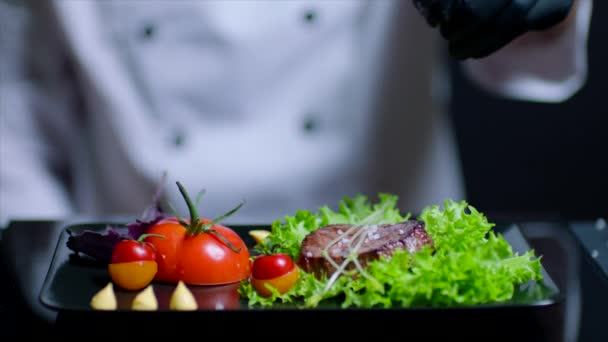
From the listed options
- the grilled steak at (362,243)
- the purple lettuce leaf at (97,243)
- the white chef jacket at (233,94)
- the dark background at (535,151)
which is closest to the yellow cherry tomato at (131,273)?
the purple lettuce leaf at (97,243)

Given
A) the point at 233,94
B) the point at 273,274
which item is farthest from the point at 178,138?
the point at 273,274

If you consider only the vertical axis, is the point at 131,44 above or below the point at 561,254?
above

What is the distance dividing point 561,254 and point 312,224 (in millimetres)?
436

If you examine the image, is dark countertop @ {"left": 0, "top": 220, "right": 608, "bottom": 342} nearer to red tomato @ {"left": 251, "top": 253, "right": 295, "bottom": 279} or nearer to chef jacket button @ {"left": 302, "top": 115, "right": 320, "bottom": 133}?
red tomato @ {"left": 251, "top": 253, "right": 295, "bottom": 279}

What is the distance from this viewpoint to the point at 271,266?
46.1 inches

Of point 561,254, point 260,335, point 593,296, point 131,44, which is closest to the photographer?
point 260,335

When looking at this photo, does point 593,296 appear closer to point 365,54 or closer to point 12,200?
point 365,54

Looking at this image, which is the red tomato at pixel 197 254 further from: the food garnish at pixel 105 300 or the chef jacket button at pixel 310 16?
the chef jacket button at pixel 310 16

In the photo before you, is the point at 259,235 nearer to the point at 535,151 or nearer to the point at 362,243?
the point at 362,243

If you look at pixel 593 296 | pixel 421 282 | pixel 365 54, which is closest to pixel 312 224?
pixel 421 282

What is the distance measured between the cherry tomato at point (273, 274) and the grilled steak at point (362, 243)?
0.20ft

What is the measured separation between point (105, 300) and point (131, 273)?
9 cm

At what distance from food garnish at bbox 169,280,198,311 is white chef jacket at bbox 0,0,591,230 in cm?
73

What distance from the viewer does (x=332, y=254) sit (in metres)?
1.24
